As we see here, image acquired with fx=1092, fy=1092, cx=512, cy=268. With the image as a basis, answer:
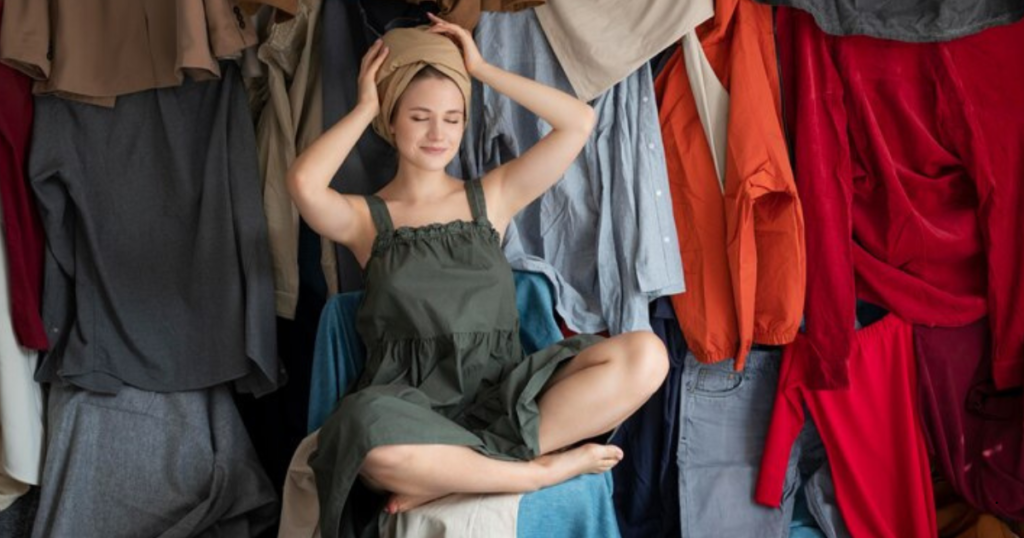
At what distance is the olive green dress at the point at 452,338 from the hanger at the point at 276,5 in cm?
41

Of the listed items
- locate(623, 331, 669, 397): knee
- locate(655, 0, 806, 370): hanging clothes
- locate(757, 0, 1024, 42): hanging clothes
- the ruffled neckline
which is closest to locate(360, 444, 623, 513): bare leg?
locate(623, 331, 669, 397): knee

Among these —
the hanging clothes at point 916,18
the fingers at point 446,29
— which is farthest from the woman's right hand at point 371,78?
the hanging clothes at point 916,18

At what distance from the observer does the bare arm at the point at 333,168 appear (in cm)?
202

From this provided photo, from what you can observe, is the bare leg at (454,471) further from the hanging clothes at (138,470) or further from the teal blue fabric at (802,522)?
the teal blue fabric at (802,522)

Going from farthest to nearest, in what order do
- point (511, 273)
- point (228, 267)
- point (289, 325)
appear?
point (289, 325) < point (228, 267) < point (511, 273)

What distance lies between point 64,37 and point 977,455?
6.93 ft

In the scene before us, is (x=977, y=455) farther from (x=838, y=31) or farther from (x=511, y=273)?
(x=511, y=273)

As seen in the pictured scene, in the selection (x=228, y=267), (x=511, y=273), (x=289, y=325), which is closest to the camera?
(x=511, y=273)

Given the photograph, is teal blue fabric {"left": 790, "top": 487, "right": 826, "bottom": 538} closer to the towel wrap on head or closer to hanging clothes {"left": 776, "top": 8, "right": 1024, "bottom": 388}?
hanging clothes {"left": 776, "top": 8, "right": 1024, "bottom": 388}

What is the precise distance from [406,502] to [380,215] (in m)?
0.58

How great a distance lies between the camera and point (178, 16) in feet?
7.07

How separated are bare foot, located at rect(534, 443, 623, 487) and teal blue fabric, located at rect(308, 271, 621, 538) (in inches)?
1.0

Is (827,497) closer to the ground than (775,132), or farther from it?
closer to the ground

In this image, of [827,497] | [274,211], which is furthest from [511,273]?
[827,497]
